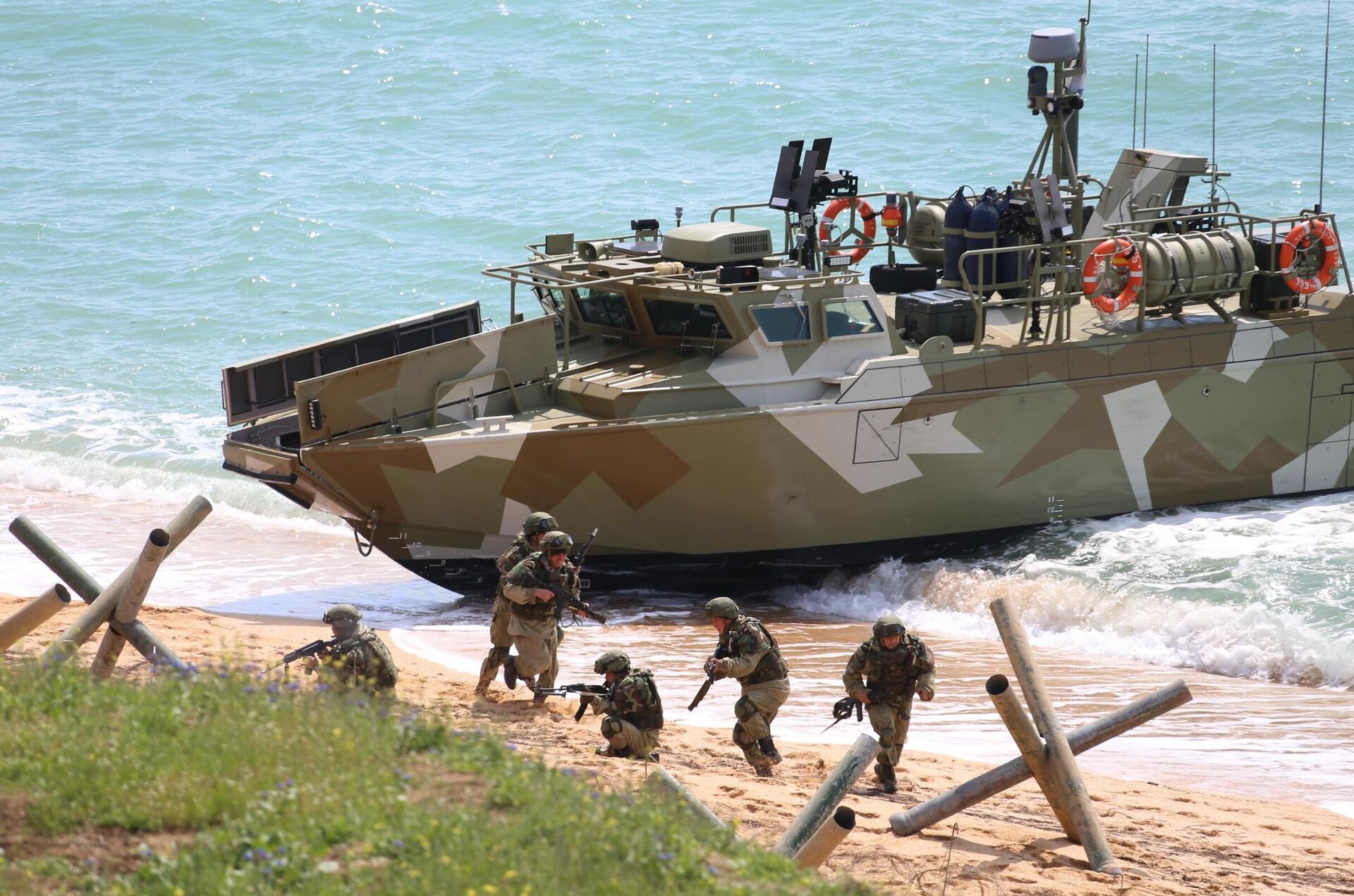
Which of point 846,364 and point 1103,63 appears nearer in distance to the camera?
point 846,364

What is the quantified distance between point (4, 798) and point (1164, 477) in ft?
35.2

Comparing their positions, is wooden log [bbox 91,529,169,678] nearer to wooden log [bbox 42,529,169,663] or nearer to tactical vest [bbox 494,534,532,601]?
wooden log [bbox 42,529,169,663]

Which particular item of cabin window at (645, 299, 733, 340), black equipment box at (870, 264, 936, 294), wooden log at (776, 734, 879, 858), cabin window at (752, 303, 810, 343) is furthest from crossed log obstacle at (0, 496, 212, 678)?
black equipment box at (870, 264, 936, 294)

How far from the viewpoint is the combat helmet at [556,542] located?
9.90 meters

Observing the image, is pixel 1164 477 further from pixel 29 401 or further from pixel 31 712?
pixel 29 401

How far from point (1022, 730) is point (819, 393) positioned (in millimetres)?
5490

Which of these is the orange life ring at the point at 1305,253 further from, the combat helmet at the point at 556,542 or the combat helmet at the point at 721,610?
the combat helmet at the point at 556,542

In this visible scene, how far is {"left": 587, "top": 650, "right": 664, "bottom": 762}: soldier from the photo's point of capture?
29.6 feet

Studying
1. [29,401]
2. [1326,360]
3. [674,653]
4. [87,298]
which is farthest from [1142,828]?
[87,298]

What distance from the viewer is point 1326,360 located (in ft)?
47.4

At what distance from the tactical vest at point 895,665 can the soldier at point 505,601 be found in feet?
7.93

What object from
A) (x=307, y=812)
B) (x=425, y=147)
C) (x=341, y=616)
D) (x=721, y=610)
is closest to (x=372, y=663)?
(x=341, y=616)

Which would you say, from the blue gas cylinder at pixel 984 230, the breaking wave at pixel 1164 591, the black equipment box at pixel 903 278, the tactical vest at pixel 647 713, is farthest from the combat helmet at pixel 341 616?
the black equipment box at pixel 903 278

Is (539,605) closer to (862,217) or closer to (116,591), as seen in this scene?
(116,591)
